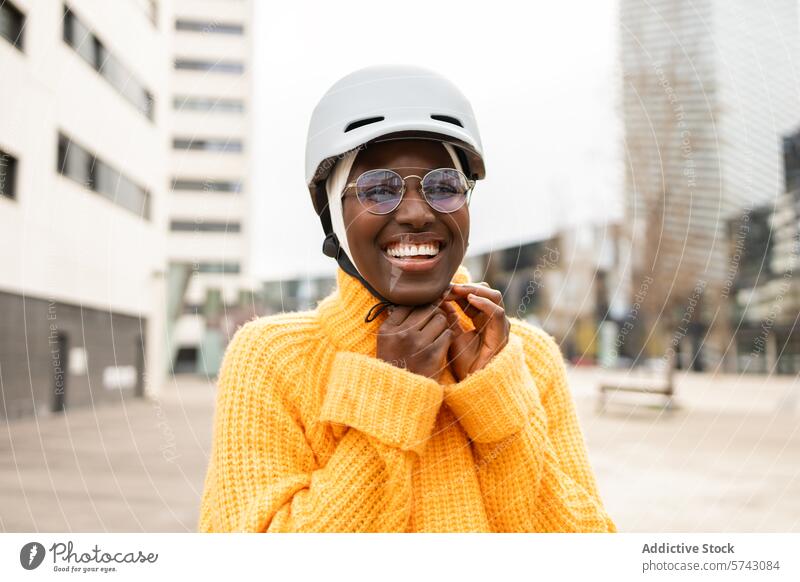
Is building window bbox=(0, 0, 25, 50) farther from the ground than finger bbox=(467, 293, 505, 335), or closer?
farther from the ground

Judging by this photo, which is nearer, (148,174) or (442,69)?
(442,69)

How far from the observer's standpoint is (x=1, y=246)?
2271 millimetres

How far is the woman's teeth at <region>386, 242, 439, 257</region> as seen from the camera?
4.58 feet

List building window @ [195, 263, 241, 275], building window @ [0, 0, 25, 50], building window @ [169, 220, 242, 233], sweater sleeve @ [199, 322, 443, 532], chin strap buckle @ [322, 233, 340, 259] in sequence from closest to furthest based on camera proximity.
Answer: sweater sleeve @ [199, 322, 443, 532] → chin strap buckle @ [322, 233, 340, 259] → building window @ [0, 0, 25, 50] → building window @ [169, 220, 242, 233] → building window @ [195, 263, 241, 275]

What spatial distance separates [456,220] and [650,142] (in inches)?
56.1

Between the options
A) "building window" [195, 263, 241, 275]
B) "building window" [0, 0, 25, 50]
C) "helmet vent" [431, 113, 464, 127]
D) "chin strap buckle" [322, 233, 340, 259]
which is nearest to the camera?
"helmet vent" [431, 113, 464, 127]

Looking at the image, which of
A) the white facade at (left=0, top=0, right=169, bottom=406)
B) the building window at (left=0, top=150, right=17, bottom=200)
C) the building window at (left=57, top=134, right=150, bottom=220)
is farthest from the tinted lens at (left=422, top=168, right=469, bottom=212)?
the building window at (left=0, top=150, right=17, bottom=200)

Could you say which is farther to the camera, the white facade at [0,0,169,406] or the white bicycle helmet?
the white facade at [0,0,169,406]

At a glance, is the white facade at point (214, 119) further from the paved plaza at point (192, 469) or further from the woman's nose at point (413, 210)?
the woman's nose at point (413, 210)

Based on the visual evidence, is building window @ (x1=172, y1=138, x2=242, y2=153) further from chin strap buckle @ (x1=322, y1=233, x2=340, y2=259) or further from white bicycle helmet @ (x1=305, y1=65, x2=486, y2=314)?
chin strap buckle @ (x1=322, y1=233, x2=340, y2=259)

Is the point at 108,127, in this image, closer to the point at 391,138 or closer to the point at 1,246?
the point at 1,246

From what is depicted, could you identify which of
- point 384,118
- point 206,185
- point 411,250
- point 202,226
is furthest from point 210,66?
point 411,250
